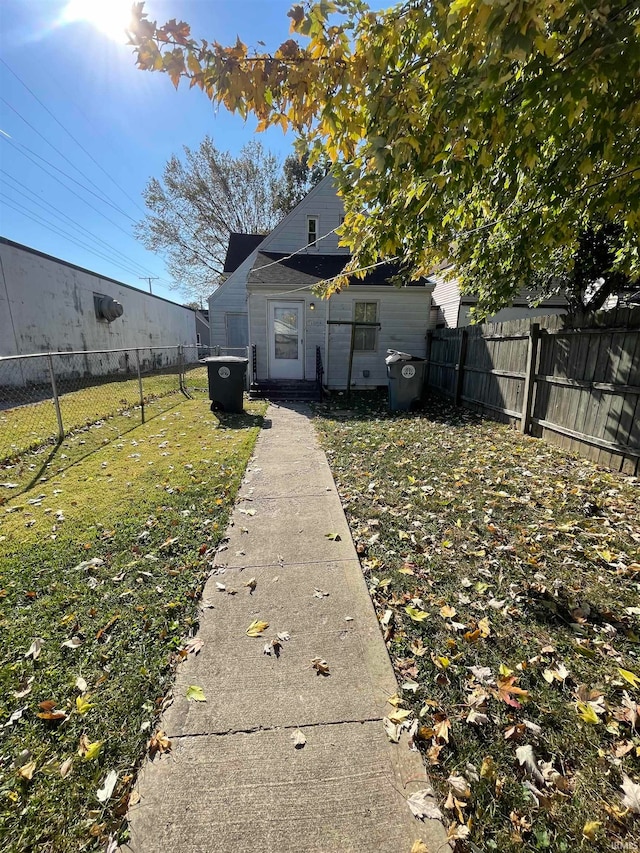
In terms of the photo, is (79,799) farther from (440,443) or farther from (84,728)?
(440,443)

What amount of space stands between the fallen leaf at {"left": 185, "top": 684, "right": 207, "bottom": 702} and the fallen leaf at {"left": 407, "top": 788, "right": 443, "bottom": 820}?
3.51ft

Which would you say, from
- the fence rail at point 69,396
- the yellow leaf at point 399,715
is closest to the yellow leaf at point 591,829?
the yellow leaf at point 399,715

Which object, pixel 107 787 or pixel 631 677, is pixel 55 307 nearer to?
pixel 107 787

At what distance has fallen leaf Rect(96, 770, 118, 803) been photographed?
1509mm

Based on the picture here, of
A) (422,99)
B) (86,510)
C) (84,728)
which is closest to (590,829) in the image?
(84,728)

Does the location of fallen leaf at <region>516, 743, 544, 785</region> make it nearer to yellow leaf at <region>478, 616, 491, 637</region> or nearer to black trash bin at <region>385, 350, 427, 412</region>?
yellow leaf at <region>478, 616, 491, 637</region>

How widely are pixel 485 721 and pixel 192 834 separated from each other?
4.45ft

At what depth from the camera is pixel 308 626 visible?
8.00ft

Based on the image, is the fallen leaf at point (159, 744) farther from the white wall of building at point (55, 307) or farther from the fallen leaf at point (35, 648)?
the white wall of building at point (55, 307)

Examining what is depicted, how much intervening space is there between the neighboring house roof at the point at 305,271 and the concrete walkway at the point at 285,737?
9.39 m

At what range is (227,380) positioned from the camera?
339 inches

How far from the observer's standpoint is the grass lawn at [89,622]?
5.03ft

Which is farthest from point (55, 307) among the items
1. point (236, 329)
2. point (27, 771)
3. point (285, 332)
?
point (27, 771)

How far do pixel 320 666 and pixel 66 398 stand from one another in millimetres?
10785
